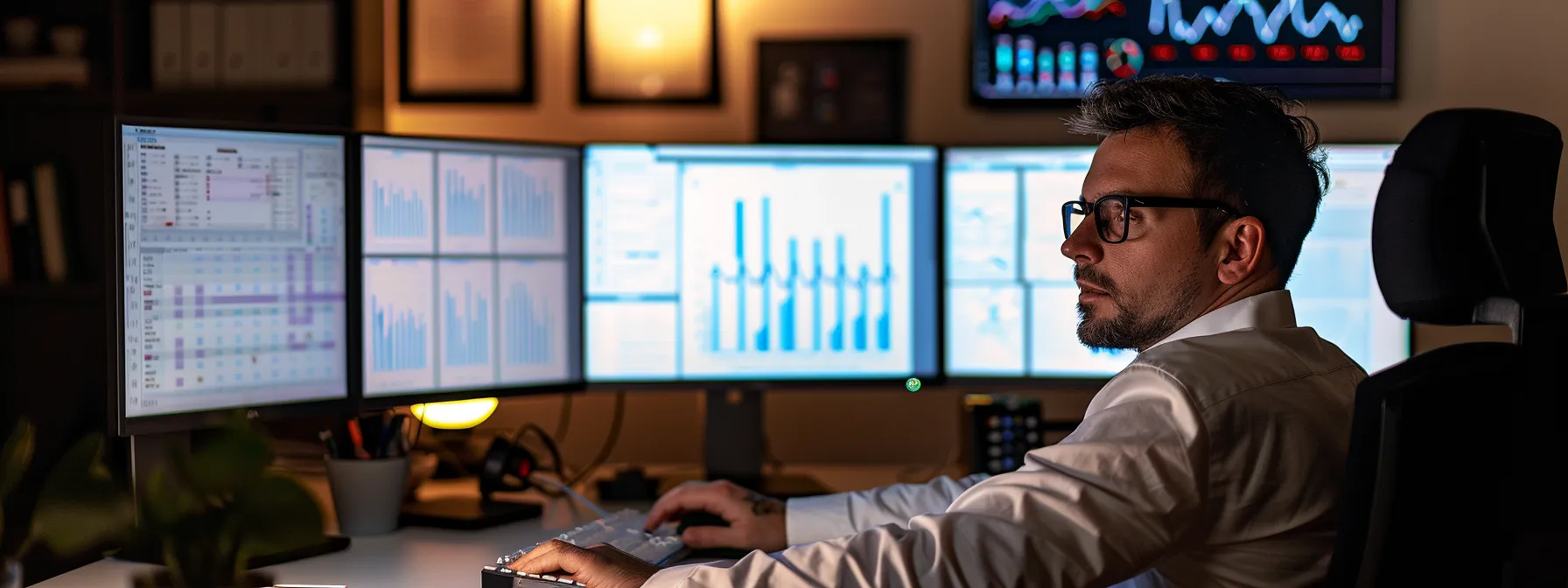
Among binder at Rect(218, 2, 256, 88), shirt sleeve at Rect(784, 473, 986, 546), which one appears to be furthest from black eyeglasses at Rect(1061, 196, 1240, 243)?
binder at Rect(218, 2, 256, 88)

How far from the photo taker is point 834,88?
2.03 metres

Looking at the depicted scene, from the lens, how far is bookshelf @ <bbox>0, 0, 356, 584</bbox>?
2.06 metres

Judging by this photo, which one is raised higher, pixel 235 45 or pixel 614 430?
pixel 235 45

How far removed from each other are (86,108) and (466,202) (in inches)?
39.2

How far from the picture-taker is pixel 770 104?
203cm

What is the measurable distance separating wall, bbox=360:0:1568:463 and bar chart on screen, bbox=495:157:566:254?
1.09 ft

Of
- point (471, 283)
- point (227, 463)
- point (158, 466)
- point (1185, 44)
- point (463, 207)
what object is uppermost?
point (1185, 44)

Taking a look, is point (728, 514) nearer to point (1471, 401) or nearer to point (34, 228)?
point (1471, 401)

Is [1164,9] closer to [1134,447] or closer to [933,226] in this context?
[933,226]

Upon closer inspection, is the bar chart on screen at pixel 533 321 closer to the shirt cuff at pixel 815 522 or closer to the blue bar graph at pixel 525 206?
the blue bar graph at pixel 525 206

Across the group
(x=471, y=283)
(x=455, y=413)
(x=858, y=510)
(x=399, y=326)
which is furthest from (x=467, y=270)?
(x=858, y=510)

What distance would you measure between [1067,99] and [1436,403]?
1.22 meters

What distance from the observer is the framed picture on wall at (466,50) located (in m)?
2.05

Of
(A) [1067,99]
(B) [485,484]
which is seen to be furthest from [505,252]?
(A) [1067,99]
